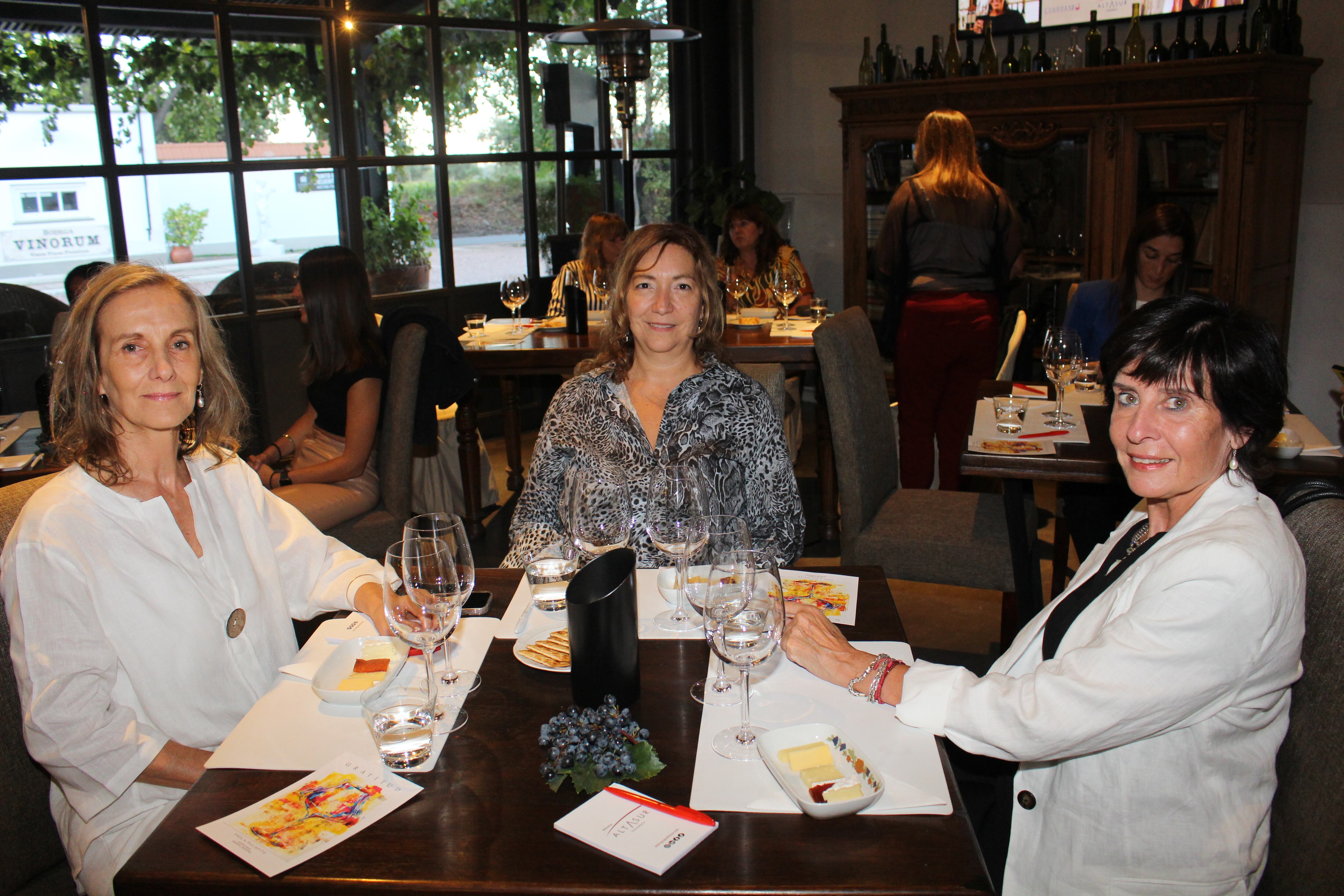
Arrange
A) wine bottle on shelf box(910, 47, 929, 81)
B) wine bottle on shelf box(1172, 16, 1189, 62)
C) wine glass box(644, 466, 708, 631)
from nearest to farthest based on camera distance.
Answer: wine glass box(644, 466, 708, 631) < wine bottle on shelf box(1172, 16, 1189, 62) < wine bottle on shelf box(910, 47, 929, 81)

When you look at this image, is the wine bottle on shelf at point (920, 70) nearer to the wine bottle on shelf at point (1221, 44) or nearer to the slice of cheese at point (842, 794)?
the wine bottle on shelf at point (1221, 44)

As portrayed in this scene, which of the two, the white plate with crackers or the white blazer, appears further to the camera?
the white plate with crackers

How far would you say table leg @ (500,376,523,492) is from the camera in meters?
4.90

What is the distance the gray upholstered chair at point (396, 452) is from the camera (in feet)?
10.3

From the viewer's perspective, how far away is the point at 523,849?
3.75 ft

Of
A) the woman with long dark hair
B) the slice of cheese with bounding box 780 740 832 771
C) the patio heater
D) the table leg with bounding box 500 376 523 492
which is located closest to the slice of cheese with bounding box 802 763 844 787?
the slice of cheese with bounding box 780 740 832 771

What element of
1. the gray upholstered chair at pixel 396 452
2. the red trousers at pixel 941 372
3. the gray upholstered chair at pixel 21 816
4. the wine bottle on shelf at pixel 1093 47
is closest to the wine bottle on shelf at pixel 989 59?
the wine bottle on shelf at pixel 1093 47

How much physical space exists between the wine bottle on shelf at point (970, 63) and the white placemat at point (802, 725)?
4.57m

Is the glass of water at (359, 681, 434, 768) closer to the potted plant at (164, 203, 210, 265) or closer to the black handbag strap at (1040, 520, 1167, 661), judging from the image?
the black handbag strap at (1040, 520, 1167, 661)

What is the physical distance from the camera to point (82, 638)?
1.47m

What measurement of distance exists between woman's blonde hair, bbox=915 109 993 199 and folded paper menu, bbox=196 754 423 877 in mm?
3620

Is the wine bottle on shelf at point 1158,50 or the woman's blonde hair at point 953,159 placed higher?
the wine bottle on shelf at point 1158,50

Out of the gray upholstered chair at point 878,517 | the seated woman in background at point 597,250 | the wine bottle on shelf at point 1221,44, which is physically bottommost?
the gray upholstered chair at point 878,517

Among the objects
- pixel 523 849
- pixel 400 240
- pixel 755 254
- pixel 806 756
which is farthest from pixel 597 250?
pixel 523 849
